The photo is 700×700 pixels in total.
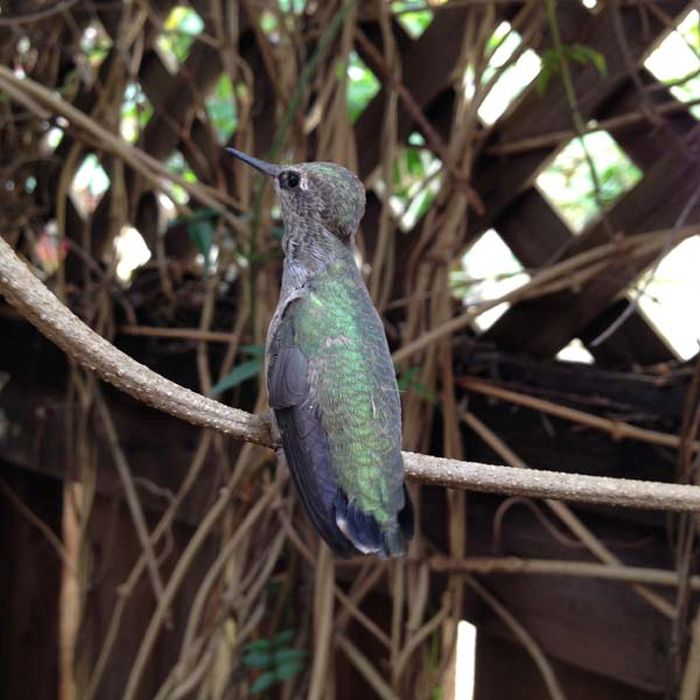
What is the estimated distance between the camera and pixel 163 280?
230cm

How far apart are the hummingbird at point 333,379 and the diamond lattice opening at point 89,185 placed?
1334 millimetres

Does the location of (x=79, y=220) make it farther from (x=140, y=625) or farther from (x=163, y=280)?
(x=140, y=625)

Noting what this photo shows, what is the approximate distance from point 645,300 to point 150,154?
1.26m

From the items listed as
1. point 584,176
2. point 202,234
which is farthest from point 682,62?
point 202,234

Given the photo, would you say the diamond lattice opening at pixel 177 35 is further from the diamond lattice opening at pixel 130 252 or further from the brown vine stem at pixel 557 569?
the brown vine stem at pixel 557 569

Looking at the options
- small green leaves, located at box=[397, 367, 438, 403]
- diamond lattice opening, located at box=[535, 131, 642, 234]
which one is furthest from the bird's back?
diamond lattice opening, located at box=[535, 131, 642, 234]

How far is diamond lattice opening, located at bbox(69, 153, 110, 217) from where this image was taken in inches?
102

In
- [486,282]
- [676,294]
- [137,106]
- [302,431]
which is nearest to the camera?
[302,431]

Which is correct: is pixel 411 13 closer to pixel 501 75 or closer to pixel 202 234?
pixel 501 75

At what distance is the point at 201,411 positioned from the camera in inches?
37.7

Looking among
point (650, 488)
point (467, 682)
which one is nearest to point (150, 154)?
point (467, 682)

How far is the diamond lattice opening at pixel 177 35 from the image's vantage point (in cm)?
225

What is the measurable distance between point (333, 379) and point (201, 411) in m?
0.28

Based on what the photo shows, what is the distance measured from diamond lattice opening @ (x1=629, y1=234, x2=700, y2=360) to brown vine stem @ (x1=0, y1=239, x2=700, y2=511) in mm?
574
